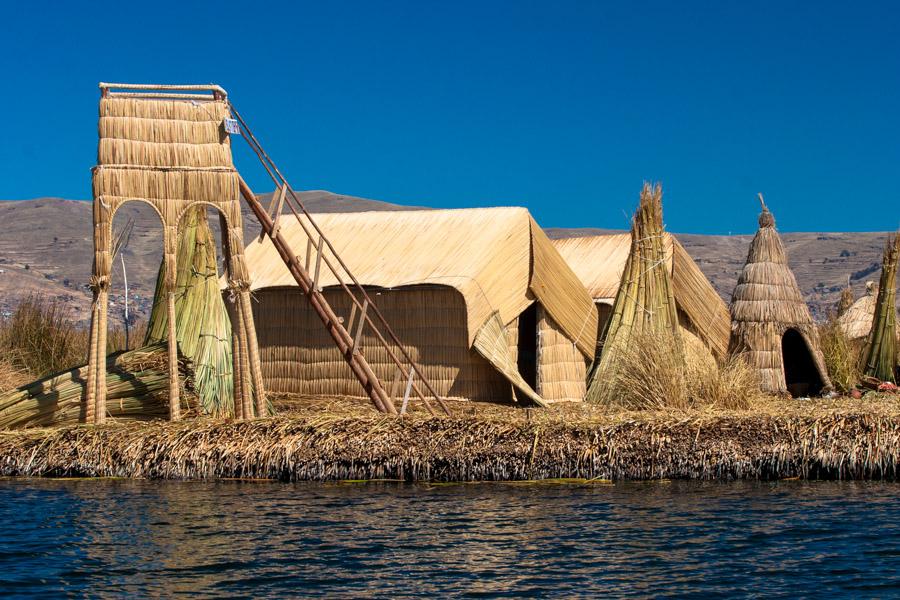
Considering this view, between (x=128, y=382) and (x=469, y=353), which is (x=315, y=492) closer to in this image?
(x=128, y=382)

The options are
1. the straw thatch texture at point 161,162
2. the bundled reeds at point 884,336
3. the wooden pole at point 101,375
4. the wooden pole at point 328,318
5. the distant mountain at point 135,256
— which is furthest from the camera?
the distant mountain at point 135,256

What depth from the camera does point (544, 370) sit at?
1638 cm

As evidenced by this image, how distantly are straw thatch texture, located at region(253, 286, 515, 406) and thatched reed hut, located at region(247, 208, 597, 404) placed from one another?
14 millimetres

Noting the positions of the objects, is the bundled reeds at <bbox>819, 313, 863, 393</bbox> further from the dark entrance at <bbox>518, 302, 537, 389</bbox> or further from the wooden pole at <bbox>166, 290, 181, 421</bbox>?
the wooden pole at <bbox>166, 290, 181, 421</bbox>

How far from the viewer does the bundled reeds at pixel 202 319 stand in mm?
13027

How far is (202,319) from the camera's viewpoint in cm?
1344

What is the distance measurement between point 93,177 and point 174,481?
333 cm

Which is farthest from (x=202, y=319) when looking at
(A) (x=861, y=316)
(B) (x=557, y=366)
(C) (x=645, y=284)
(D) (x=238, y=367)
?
(A) (x=861, y=316)

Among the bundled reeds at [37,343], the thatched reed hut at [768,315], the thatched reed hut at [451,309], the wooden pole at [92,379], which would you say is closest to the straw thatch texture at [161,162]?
the wooden pole at [92,379]

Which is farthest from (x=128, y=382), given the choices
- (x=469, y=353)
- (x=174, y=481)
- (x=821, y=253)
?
(x=821, y=253)

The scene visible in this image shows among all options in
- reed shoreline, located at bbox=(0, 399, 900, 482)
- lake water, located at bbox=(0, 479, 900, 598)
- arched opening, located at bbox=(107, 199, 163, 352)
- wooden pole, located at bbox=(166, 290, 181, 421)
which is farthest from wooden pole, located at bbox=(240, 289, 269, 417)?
arched opening, located at bbox=(107, 199, 163, 352)

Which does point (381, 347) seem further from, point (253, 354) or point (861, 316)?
point (861, 316)

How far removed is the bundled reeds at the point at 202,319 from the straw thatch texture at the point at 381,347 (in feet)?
8.01

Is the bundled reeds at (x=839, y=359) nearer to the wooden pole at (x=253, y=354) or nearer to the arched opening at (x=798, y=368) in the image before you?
the arched opening at (x=798, y=368)
